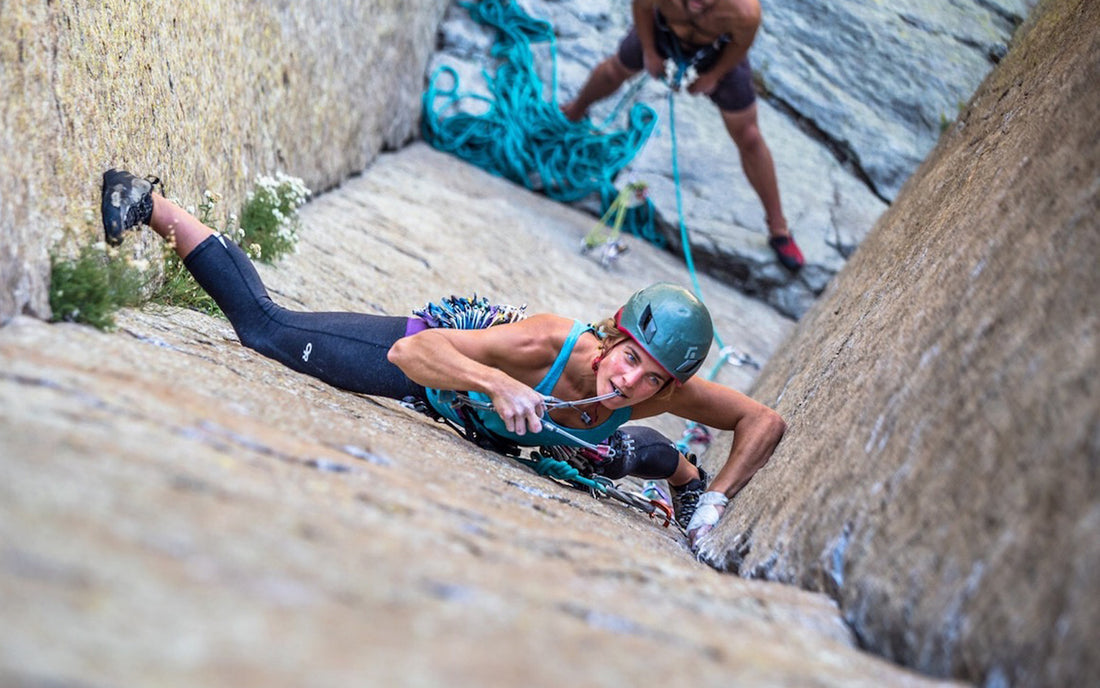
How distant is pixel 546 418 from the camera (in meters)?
3.23

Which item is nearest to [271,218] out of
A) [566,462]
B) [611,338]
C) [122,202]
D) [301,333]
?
[301,333]

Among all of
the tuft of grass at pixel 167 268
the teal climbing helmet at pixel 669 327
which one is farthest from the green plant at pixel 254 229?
the teal climbing helmet at pixel 669 327

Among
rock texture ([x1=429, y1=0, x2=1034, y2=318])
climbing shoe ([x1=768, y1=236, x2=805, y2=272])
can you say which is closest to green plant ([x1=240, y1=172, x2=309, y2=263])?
rock texture ([x1=429, y1=0, x2=1034, y2=318])

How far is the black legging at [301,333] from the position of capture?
3.26 meters

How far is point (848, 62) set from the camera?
7711 mm

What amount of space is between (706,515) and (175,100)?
2.17 m

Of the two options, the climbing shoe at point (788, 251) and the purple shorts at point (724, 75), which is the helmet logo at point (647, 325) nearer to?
the purple shorts at point (724, 75)

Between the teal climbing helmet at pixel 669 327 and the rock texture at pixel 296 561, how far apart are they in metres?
0.51

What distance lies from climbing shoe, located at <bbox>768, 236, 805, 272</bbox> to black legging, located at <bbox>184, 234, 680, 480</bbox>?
4.09 m

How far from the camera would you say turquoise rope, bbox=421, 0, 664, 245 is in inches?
292

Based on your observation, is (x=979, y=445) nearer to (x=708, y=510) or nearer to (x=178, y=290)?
(x=708, y=510)

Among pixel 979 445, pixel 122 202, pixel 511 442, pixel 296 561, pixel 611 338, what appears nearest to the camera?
pixel 296 561

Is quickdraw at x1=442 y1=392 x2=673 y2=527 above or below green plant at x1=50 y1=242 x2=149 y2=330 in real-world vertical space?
below

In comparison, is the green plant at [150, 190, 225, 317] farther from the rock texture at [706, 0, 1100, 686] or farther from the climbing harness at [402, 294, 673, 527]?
the rock texture at [706, 0, 1100, 686]
